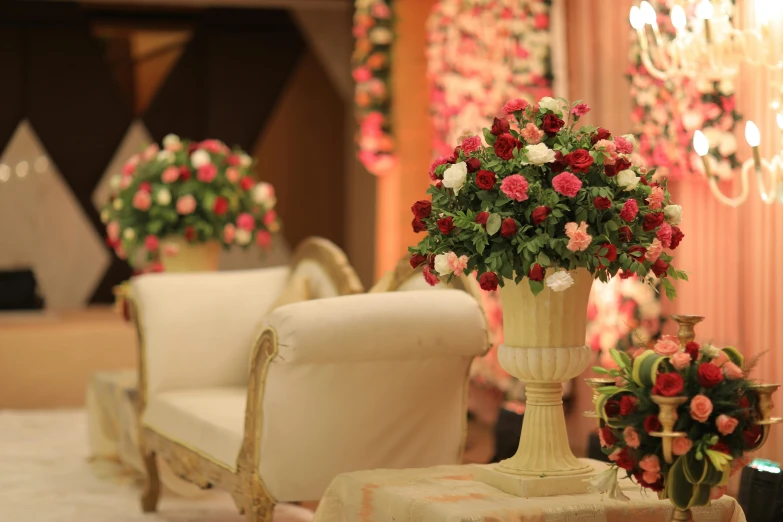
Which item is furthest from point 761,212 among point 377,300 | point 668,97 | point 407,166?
point 407,166

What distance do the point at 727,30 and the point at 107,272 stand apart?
662 cm

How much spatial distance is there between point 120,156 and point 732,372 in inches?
305

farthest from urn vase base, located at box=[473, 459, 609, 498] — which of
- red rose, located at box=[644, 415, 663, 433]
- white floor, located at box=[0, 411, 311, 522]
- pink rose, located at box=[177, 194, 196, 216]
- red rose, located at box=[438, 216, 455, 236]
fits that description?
pink rose, located at box=[177, 194, 196, 216]

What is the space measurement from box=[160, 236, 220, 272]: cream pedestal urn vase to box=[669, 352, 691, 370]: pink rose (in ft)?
10.5

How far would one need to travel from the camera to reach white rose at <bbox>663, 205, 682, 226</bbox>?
8.47 ft

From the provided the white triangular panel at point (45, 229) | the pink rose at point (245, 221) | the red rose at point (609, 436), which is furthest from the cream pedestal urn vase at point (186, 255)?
the white triangular panel at point (45, 229)

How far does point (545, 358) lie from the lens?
260cm

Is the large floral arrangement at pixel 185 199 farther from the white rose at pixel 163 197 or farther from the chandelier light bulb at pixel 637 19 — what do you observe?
the chandelier light bulb at pixel 637 19

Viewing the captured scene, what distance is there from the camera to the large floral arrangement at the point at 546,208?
246 cm

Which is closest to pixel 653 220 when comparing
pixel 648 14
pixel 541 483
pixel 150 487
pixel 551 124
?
pixel 551 124

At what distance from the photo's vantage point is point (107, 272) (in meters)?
9.32

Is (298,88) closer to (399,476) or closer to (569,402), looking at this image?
(569,402)

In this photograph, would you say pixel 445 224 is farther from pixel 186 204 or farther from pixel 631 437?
pixel 186 204

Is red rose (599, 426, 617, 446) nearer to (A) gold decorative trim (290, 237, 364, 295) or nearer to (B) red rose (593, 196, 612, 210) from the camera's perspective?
(B) red rose (593, 196, 612, 210)
